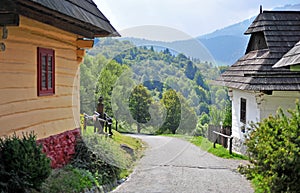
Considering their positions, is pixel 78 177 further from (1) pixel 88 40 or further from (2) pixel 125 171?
(1) pixel 88 40

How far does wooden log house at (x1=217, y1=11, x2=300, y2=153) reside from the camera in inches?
462

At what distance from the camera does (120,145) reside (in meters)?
10.0

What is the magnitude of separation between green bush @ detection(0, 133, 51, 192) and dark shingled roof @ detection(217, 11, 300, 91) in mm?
6967

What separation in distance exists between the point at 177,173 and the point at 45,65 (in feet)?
12.9

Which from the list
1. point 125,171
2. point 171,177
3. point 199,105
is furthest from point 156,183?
point 199,105

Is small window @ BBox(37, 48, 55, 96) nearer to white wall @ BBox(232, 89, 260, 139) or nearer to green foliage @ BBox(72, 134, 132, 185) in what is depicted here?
green foliage @ BBox(72, 134, 132, 185)

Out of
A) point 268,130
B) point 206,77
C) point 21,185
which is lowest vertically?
point 21,185

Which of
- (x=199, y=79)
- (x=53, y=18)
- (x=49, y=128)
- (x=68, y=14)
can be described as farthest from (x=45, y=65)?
(x=199, y=79)

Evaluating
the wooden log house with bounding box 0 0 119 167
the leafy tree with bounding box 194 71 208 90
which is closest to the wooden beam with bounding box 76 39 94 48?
the wooden log house with bounding box 0 0 119 167

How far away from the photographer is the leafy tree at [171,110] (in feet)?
22.4

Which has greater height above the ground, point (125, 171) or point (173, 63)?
point (173, 63)

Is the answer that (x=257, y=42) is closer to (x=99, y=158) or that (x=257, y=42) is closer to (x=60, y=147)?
(x=99, y=158)

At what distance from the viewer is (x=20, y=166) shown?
17.5 feet

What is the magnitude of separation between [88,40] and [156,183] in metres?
3.46
